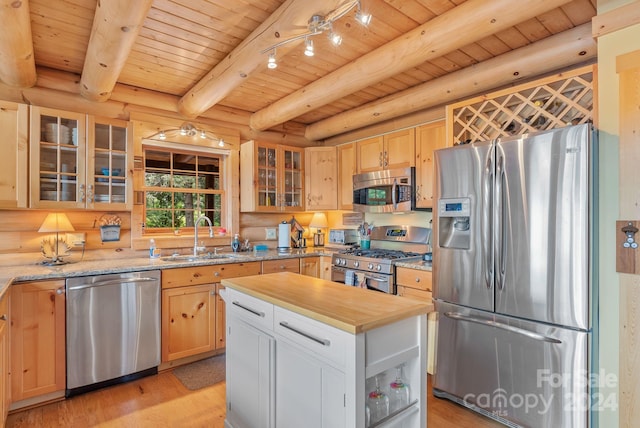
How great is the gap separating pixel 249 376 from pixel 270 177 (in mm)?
2693

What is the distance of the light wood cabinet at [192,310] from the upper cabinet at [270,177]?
1012 mm

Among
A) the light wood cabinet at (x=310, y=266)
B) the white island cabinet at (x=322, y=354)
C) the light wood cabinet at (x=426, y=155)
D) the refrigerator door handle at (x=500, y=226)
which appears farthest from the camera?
the light wood cabinet at (x=310, y=266)

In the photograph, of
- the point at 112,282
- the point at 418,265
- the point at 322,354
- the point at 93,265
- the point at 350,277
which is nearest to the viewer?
the point at 322,354

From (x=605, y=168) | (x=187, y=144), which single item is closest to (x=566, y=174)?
(x=605, y=168)

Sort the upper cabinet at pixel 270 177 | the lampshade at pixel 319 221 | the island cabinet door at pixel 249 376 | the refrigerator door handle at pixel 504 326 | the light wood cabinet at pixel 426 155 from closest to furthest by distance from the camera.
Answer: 1. the island cabinet door at pixel 249 376
2. the refrigerator door handle at pixel 504 326
3. the light wood cabinet at pixel 426 155
4. the upper cabinet at pixel 270 177
5. the lampshade at pixel 319 221

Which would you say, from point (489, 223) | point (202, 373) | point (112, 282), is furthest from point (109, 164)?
point (489, 223)

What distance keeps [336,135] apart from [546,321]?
3.41m

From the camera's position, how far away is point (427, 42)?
87.8 inches

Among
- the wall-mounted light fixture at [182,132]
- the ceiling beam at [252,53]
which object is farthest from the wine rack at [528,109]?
the wall-mounted light fixture at [182,132]

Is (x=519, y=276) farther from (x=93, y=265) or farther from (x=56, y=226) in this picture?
(x=56, y=226)

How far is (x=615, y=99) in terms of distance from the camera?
191 cm

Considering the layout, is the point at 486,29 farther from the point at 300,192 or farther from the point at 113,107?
the point at 113,107

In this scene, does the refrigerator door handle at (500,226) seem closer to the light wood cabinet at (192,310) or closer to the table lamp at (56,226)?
the light wood cabinet at (192,310)

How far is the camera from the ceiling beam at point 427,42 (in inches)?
73.5
